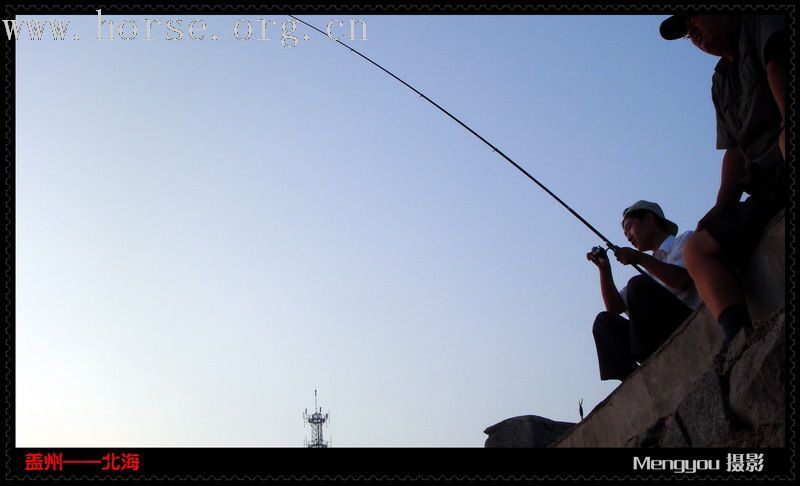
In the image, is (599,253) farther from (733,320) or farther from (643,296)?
(733,320)

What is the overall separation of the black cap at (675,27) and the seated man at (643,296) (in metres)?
1.11

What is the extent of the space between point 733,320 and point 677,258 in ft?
4.12

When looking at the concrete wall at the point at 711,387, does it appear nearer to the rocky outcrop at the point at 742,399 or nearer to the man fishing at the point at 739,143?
the rocky outcrop at the point at 742,399

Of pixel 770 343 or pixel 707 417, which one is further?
pixel 707 417

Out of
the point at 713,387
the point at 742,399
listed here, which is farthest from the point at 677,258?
the point at 742,399

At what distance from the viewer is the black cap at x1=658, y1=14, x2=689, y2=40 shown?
4.59 metres

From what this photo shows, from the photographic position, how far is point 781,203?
4.07 m

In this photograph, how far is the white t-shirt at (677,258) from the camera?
513 cm

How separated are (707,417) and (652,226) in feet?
6.65

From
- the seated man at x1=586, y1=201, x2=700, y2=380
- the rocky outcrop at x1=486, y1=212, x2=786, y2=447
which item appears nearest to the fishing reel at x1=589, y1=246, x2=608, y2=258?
the seated man at x1=586, y1=201, x2=700, y2=380

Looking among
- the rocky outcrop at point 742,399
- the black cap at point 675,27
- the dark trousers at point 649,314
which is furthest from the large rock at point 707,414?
the black cap at point 675,27
